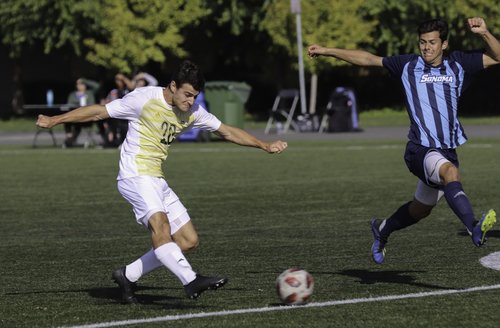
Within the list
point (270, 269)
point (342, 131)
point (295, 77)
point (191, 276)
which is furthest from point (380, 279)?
point (295, 77)

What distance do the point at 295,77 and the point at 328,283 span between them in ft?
148

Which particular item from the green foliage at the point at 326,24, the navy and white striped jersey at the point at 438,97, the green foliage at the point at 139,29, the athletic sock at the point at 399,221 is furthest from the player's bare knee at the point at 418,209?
the green foliage at the point at 139,29

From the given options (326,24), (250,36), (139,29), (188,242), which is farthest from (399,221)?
(250,36)

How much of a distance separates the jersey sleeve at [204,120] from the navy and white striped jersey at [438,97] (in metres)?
1.59

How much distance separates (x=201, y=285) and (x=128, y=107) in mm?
1482

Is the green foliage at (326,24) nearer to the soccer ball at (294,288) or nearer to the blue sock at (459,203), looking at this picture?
the blue sock at (459,203)

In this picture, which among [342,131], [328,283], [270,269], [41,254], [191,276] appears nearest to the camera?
[191,276]

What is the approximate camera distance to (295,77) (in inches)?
2142

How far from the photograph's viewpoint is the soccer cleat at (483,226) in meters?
8.59

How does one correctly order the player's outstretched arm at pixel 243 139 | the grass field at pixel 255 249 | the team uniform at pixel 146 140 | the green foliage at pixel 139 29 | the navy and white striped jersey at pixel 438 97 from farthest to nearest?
the green foliage at pixel 139 29
the navy and white striped jersey at pixel 438 97
the player's outstretched arm at pixel 243 139
the team uniform at pixel 146 140
the grass field at pixel 255 249

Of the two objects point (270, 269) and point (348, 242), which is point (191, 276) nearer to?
point (270, 269)

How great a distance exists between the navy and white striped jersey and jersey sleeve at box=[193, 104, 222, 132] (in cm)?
159

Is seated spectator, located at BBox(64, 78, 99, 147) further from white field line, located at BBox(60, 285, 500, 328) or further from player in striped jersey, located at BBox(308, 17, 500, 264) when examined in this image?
white field line, located at BBox(60, 285, 500, 328)

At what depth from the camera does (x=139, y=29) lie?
157 feet
